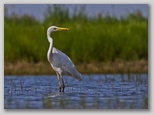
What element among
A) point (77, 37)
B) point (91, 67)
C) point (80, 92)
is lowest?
point (80, 92)

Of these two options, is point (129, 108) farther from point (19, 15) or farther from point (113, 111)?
point (19, 15)

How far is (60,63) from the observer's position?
22.3m

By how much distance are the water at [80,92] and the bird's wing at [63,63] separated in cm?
9

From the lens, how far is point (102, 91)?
72.1 feet

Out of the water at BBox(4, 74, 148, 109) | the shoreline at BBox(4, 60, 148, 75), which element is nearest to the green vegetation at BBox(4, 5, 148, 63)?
the shoreline at BBox(4, 60, 148, 75)

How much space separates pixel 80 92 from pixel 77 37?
581 millimetres

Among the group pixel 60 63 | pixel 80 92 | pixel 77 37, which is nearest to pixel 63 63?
pixel 60 63

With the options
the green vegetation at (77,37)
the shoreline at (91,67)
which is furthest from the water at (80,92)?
the green vegetation at (77,37)

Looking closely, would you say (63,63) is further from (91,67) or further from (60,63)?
(91,67)

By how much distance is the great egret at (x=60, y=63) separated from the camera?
72.2 feet

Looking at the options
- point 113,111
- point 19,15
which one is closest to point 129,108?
point 113,111

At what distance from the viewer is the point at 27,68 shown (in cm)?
2209

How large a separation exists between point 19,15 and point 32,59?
48cm

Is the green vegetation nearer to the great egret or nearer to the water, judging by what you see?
the great egret
